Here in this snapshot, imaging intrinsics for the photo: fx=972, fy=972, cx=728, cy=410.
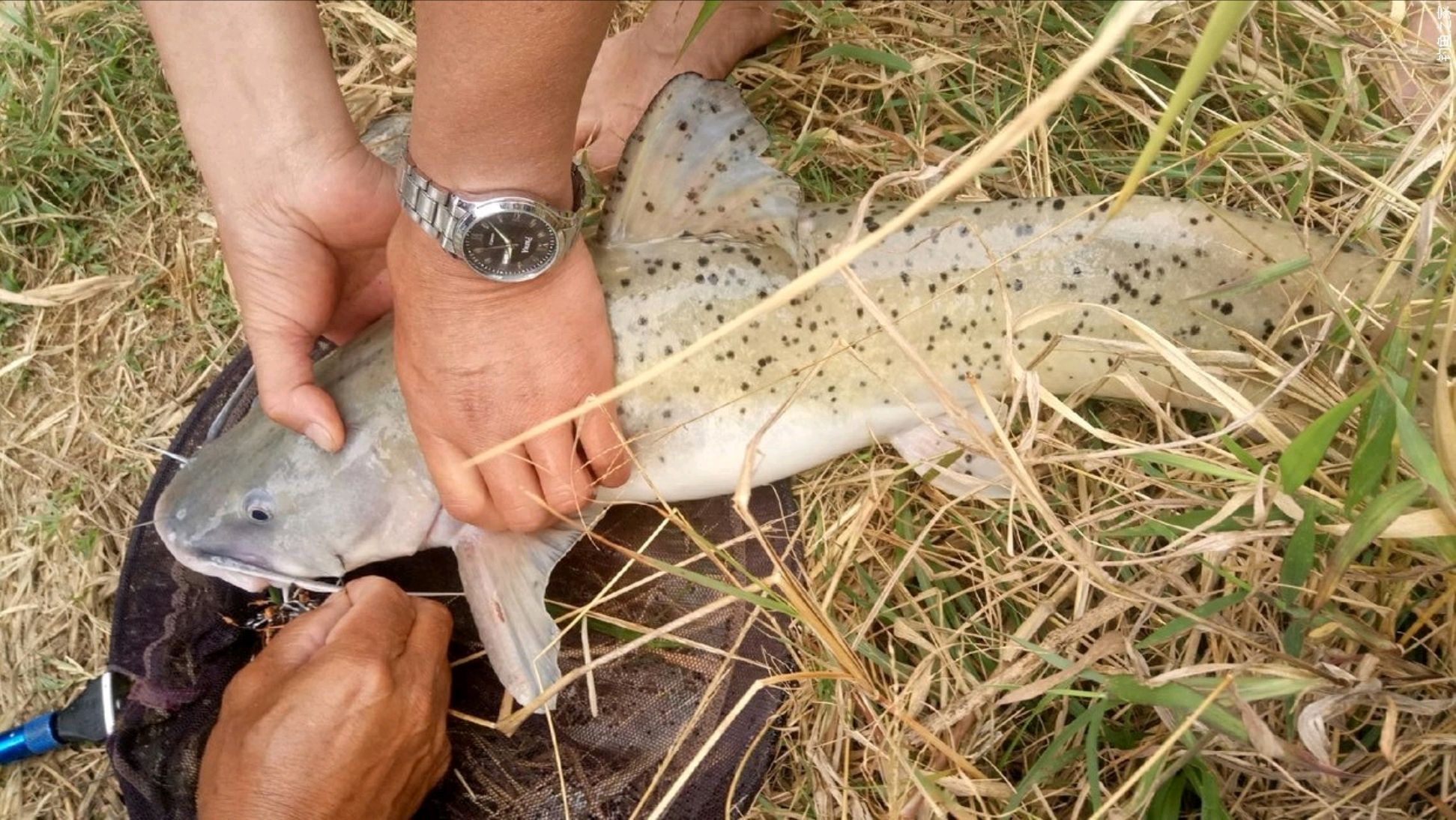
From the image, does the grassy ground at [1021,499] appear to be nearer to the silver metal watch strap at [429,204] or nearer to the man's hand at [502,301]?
the man's hand at [502,301]

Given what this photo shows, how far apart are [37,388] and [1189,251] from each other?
2.89m

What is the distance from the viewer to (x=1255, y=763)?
5.44ft

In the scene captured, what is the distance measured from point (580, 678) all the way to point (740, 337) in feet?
2.88

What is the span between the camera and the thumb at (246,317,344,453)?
196 centimetres

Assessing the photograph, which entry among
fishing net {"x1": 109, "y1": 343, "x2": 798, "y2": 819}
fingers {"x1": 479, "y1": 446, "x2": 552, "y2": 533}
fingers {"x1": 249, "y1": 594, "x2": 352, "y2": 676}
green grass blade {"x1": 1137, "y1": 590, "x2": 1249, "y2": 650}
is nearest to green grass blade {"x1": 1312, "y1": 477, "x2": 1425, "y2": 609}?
green grass blade {"x1": 1137, "y1": 590, "x2": 1249, "y2": 650}

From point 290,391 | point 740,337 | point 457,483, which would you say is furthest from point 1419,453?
point 290,391

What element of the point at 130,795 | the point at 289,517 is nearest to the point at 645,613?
the point at 289,517

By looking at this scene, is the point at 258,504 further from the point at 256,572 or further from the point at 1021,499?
the point at 1021,499

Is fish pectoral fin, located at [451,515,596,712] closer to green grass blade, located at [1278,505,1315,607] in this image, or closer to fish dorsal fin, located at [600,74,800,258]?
fish dorsal fin, located at [600,74,800,258]

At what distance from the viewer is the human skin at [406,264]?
61.2 inches

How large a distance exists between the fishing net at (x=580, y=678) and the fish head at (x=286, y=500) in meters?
0.21

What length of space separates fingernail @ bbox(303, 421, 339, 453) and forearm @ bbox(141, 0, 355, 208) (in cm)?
47

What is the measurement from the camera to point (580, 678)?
87.5 inches

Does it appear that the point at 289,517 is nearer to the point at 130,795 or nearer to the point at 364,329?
the point at 364,329
